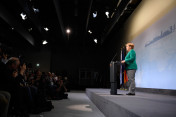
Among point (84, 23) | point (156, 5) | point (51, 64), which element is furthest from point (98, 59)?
point (156, 5)

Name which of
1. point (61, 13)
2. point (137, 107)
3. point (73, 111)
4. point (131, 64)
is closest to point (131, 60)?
point (131, 64)

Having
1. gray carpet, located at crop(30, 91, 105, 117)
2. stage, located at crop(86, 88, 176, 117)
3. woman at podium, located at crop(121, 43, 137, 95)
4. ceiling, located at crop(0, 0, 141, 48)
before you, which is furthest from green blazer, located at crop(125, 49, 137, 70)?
ceiling, located at crop(0, 0, 141, 48)

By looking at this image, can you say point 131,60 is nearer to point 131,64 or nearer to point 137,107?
point 131,64

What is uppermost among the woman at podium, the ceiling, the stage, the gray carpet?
the ceiling

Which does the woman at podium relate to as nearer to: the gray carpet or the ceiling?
the gray carpet

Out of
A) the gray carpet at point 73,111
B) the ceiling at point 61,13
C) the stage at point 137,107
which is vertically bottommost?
the gray carpet at point 73,111

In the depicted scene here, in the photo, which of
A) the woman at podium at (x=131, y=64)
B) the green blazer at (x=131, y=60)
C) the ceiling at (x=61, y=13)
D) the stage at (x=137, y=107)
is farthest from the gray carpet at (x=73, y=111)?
the ceiling at (x=61, y=13)

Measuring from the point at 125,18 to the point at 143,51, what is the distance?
8.66 ft

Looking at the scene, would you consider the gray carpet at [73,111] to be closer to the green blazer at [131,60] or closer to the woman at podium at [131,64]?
the woman at podium at [131,64]

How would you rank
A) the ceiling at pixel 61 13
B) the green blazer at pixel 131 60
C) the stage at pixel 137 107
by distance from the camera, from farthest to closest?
the ceiling at pixel 61 13
the green blazer at pixel 131 60
the stage at pixel 137 107

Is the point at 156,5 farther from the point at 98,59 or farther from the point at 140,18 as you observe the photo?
the point at 98,59

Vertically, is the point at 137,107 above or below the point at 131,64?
below

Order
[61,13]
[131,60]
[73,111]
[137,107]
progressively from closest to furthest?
[137,107], [73,111], [131,60], [61,13]

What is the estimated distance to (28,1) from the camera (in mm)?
7207
